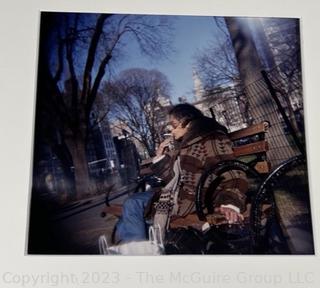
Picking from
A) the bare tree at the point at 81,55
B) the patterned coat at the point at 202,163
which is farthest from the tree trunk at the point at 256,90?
the bare tree at the point at 81,55

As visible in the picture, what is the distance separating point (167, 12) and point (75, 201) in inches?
36.2

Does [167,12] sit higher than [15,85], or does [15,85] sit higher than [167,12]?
[167,12]

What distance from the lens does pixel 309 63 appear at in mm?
1568

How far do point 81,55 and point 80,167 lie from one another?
1.60 feet

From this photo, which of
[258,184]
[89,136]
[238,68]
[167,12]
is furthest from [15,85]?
[258,184]

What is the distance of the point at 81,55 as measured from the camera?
1.55 meters

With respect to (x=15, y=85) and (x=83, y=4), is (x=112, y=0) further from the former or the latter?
(x=15, y=85)

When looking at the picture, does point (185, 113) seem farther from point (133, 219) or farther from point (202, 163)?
point (133, 219)

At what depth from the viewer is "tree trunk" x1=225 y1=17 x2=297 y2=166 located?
1.50 m

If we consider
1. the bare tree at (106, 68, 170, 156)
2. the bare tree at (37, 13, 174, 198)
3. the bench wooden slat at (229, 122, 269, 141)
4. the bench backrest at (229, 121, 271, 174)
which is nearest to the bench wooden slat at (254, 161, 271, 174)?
the bench backrest at (229, 121, 271, 174)

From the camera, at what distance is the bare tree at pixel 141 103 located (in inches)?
59.2

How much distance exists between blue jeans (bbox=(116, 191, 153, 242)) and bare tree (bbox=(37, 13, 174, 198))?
18 cm

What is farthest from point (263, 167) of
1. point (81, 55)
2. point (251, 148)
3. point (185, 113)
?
point (81, 55)
